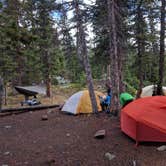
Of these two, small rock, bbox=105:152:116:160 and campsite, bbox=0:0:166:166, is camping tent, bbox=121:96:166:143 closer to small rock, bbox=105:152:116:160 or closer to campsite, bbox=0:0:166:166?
campsite, bbox=0:0:166:166

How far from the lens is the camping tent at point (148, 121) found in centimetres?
575

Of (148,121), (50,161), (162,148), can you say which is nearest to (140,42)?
(148,121)

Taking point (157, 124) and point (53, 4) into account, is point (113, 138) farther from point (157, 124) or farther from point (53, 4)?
point (53, 4)

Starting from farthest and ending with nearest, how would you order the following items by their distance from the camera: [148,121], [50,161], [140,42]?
[140,42] < [148,121] < [50,161]

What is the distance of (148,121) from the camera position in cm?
585

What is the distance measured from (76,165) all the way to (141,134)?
5.80 feet

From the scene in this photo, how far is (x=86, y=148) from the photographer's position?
610cm

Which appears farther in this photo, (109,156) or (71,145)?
(71,145)

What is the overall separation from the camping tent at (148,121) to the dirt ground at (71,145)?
223mm

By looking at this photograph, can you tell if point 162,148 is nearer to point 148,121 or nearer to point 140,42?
point 148,121

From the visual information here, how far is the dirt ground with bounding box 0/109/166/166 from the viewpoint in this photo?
5.25 m

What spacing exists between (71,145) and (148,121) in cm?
210

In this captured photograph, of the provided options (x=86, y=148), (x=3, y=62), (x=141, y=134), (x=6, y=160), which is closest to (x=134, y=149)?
(x=141, y=134)

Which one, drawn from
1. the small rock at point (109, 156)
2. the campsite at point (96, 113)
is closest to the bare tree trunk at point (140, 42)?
the campsite at point (96, 113)
